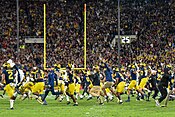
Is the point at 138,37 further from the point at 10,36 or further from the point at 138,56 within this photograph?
the point at 10,36

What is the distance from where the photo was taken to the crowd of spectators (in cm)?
4941

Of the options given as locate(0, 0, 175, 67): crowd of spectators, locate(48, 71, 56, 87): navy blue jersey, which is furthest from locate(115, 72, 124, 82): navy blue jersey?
locate(0, 0, 175, 67): crowd of spectators

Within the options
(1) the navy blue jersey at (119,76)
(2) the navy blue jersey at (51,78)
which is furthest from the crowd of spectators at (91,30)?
(2) the navy blue jersey at (51,78)

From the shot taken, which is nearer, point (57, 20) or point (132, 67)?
point (132, 67)

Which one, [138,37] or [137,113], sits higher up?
[138,37]

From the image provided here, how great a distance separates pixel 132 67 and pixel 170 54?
17586mm

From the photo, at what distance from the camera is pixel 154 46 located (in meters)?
51.3

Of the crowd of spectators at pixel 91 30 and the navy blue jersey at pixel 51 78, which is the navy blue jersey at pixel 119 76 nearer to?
the navy blue jersey at pixel 51 78

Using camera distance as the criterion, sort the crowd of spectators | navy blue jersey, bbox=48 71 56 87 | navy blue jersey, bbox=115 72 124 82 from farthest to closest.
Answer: the crowd of spectators, navy blue jersey, bbox=115 72 124 82, navy blue jersey, bbox=48 71 56 87

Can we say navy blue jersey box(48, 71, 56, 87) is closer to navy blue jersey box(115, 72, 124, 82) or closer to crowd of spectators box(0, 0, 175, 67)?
navy blue jersey box(115, 72, 124, 82)

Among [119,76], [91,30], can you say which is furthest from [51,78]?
[91,30]

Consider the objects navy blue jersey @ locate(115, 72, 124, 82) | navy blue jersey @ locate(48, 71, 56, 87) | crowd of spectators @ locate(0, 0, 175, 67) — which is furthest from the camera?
crowd of spectators @ locate(0, 0, 175, 67)

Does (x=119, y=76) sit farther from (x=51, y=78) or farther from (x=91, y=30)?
(x=91, y=30)

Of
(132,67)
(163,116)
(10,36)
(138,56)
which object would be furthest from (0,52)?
(163,116)
